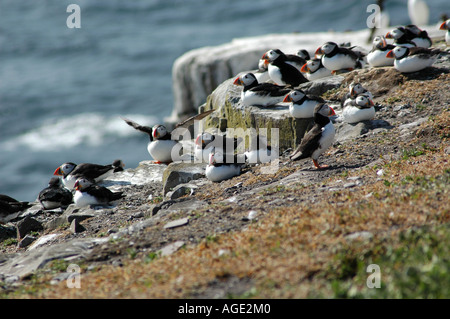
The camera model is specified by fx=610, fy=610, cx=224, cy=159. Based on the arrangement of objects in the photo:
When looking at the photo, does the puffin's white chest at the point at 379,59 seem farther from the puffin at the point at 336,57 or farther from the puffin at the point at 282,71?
the puffin at the point at 282,71

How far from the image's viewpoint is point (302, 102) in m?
13.0

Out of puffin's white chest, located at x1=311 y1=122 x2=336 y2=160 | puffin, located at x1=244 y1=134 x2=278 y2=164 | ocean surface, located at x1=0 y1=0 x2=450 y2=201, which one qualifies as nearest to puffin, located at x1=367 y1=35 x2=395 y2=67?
puffin, located at x1=244 y1=134 x2=278 y2=164

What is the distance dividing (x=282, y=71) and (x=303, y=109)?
7.34 feet

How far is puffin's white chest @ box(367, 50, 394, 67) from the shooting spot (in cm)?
1502

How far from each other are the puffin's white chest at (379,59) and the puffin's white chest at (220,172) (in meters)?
5.09

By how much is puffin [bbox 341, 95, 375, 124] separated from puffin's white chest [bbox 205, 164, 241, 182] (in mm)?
2665

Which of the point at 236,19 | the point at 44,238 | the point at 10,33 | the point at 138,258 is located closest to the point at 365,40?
the point at 44,238

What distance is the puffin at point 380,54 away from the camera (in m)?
15.0

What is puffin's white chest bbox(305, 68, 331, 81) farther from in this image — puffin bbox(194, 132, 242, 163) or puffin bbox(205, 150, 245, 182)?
puffin bbox(205, 150, 245, 182)

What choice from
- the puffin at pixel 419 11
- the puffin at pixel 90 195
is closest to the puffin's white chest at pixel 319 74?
the puffin at pixel 90 195

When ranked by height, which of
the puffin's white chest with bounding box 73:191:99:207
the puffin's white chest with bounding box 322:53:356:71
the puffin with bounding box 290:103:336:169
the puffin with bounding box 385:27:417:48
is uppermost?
the puffin with bounding box 385:27:417:48

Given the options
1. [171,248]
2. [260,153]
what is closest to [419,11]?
[260,153]

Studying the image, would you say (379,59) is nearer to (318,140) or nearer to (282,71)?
(282,71)
